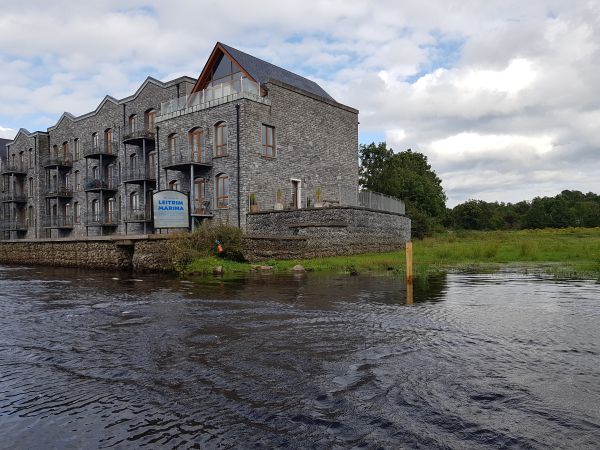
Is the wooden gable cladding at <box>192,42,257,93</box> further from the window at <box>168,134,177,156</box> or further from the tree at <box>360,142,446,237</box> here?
the tree at <box>360,142,446,237</box>

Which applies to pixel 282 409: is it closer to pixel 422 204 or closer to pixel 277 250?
pixel 277 250

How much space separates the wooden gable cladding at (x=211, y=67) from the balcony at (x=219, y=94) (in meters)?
0.82

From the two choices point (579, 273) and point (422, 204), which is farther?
point (422, 204)

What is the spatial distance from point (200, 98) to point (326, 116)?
27.1 ft

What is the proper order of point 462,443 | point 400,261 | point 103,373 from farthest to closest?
point 400,261, point 103,373, point 462,443

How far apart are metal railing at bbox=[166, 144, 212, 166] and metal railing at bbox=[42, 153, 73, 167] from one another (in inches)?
640

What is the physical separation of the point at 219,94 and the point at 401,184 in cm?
2481

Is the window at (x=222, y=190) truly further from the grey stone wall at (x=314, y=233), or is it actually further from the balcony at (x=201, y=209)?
the grey stone wall at (x=314, y=233)

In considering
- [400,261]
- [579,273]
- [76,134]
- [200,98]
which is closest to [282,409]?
[579,273]

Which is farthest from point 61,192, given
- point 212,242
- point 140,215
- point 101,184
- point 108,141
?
point 212,242

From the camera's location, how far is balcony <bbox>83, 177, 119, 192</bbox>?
36.1m

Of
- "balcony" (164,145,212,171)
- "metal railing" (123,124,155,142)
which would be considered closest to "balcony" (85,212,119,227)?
"metal railing" (123,124,155,142)

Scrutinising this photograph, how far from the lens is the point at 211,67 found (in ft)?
95.3

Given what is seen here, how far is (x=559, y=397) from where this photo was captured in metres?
4.30
